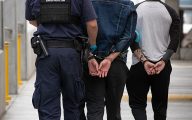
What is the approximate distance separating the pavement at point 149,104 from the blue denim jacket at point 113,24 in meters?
3.37

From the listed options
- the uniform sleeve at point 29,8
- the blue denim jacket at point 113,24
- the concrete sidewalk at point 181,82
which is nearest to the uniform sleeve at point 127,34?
the blue denim jacket at point 113,24

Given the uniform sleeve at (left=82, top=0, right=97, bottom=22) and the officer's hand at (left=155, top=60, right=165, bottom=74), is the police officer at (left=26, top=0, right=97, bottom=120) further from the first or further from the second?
the officer's hand at (left=155, top=60, right=165, bottom=74)

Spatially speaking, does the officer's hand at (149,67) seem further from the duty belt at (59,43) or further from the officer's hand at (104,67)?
the duty belt at (59,43)

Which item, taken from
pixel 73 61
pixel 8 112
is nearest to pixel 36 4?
pixel 73 61

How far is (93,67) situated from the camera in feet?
20.2

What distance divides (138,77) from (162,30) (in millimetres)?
583

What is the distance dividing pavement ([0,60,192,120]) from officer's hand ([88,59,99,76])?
11.1 feet

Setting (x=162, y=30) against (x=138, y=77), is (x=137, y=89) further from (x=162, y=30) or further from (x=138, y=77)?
(x=162, y=30)

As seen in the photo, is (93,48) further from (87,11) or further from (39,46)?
(39,46)

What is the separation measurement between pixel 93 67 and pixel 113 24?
467mm

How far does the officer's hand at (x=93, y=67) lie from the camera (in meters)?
6.13

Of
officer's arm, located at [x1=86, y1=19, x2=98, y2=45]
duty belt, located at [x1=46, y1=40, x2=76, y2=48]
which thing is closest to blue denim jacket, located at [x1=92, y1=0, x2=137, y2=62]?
officer's arm, located at [x1=86, y1=19, x2=98, y2=45]

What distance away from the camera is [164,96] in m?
7.20

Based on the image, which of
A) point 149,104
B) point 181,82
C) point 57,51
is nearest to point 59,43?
point 57,51
